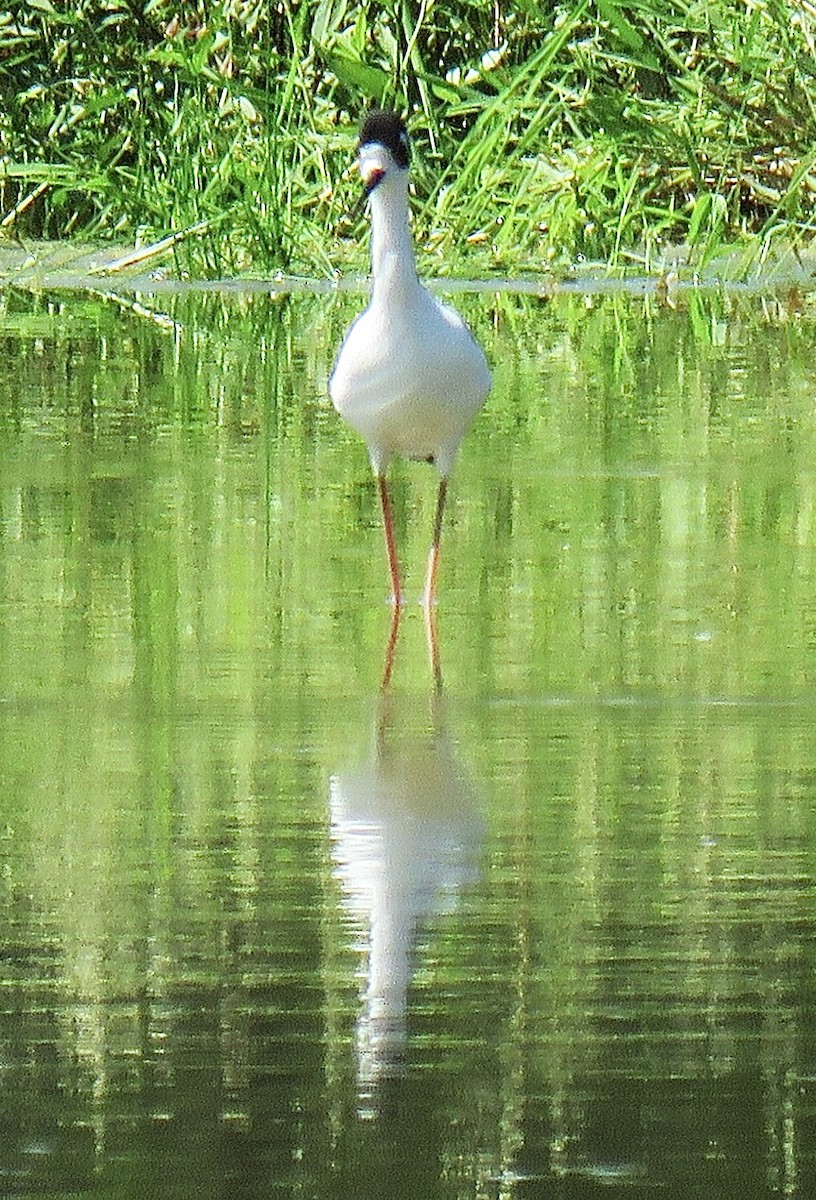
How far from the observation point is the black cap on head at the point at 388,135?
6.55 meters

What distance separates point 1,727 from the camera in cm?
439

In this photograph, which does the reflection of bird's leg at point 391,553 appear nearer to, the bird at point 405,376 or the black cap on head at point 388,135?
the bird at point 405,376

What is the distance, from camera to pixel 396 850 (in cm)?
362

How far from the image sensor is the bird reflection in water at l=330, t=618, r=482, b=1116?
294cm

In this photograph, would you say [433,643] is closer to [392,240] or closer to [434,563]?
[434,563]

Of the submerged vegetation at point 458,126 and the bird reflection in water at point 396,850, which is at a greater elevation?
the submerged vegetation at point 458,126

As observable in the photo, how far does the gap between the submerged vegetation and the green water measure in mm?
6309

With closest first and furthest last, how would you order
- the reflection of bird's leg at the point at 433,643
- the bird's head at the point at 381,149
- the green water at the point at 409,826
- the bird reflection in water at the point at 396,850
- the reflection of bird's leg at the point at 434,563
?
the green water at the point at 409,826 < the bird reflection in water at the point at 396,850 < the reflection of bird's leg at the point at 433,643 < the reflection of bird's leg at the point at 434,563 < the bird's head at the point at 381,149

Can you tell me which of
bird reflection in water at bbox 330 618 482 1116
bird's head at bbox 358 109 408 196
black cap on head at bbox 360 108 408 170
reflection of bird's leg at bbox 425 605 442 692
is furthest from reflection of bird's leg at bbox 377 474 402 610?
bird reflection in water at bbox 330 618 482 1116

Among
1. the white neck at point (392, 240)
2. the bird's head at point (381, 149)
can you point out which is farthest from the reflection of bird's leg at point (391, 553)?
the bird's head at point (381, 149)

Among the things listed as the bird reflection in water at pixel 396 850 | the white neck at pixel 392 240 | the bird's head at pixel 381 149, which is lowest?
the bird reflection in water at pixel 396 850

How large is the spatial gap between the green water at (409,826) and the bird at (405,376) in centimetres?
22

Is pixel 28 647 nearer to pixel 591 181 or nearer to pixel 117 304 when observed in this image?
pixel 117 304

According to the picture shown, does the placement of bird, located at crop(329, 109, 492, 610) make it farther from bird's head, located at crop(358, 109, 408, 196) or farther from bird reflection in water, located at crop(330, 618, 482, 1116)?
bird reflection in water, located at crop(330, 618, 482, 1116)
